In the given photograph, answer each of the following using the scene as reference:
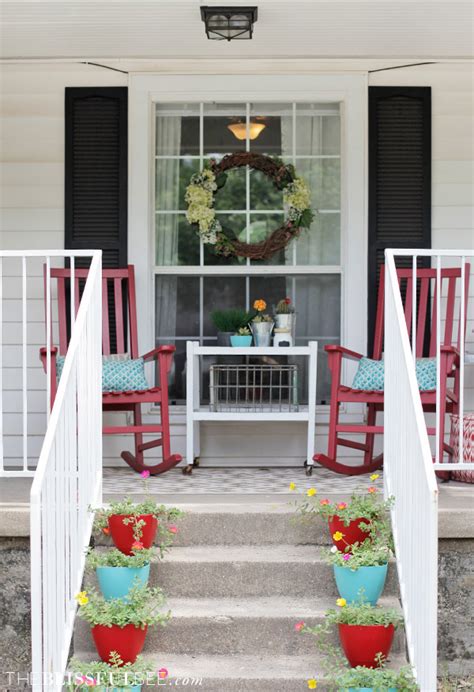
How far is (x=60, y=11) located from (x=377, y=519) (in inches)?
109

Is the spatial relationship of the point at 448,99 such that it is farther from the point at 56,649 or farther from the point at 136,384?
the point at 56,649

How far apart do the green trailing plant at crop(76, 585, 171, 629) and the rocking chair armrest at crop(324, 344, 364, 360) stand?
6.75ft

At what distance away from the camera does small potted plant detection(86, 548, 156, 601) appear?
3710 mm

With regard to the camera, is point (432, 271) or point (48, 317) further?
point (432, 271)

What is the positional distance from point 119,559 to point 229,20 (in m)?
2.60

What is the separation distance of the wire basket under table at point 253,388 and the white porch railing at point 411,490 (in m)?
1.52

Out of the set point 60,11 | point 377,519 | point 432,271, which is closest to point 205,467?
point 432,271

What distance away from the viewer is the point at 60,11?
199 inches

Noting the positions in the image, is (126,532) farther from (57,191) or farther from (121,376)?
(57,191)

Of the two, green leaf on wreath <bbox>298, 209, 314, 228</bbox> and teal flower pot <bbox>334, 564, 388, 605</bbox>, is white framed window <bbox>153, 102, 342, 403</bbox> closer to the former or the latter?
green leaf on wreath <bbox>298, 209, 314, 228</bbox>

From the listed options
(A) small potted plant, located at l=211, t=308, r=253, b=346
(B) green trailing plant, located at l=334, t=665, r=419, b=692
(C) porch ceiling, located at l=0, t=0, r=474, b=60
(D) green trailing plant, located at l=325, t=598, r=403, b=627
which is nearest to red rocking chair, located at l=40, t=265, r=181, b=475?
(A) small potted plant, located at l=211, t=308, r=253, b=346

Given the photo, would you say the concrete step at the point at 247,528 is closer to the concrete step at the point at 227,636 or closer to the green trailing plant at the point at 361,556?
the green trailing plant at the point at 361,556

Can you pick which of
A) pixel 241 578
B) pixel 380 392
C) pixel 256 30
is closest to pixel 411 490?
pixel 241 578

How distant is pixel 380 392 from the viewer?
212 inches
